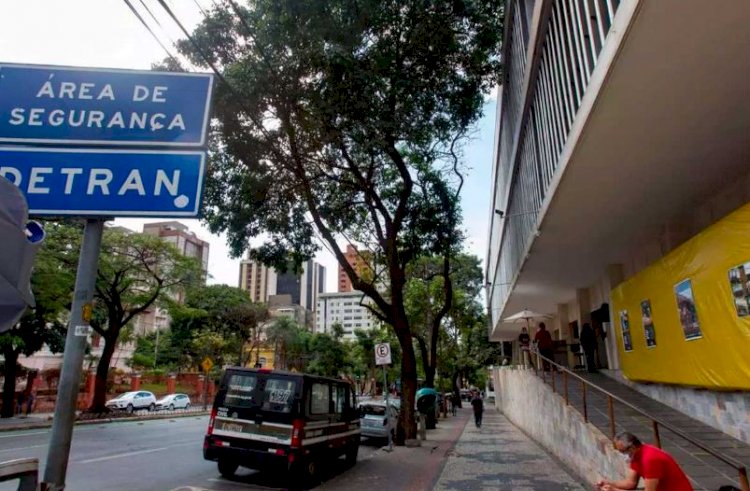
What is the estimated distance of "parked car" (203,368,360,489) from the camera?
8594mm

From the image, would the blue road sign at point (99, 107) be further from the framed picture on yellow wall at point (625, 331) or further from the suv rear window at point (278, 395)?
the framed picture on yellow wall at point (625, 331)

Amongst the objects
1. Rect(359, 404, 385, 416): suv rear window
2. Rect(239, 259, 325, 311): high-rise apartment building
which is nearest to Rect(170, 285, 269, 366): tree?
Rect(359, 404, 385, 416): suv rear window

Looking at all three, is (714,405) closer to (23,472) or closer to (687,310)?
(687,310)

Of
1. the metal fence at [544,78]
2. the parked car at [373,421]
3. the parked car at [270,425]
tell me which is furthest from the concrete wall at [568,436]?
the parked car at [270,425]

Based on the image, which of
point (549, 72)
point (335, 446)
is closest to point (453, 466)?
point (335, 446)

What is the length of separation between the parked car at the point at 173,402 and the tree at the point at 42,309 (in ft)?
42.8

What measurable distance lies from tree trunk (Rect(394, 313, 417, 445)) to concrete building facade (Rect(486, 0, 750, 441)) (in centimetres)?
396

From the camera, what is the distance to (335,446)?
406 inches

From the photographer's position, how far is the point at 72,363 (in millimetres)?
3367

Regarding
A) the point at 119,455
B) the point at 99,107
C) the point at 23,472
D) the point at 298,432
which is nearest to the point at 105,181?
the point at 99,107

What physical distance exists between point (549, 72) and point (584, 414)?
5854 mm

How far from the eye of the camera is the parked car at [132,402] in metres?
31.4

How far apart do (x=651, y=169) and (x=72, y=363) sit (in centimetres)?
745

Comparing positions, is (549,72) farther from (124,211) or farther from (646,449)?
(124,211)
